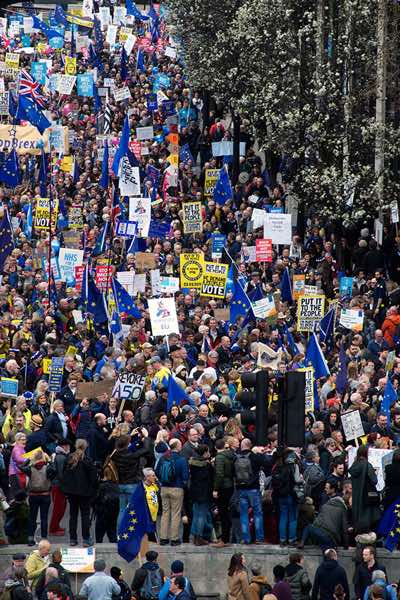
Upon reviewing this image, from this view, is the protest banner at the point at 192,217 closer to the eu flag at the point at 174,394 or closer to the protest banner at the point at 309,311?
the protest banner at the point at 309,311

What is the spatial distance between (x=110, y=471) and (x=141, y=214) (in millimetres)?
15305

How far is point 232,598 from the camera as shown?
28.3 meters

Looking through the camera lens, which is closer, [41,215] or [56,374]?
[56,374]

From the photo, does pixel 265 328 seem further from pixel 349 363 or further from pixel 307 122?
pixel 307 122

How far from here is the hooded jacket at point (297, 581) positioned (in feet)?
92.3

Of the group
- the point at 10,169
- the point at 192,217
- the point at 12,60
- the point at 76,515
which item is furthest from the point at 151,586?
the point at 12,60

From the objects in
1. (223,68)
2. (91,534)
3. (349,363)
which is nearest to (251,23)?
(223,68)

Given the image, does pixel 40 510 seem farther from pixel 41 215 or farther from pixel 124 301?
pixel 41 215

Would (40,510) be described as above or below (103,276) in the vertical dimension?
below

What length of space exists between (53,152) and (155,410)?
79.7ft

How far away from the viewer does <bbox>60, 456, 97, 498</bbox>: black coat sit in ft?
97.3

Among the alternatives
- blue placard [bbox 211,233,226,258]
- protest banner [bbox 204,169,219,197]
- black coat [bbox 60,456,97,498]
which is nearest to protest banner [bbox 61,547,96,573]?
black coat [bbox 60,456,97,498]

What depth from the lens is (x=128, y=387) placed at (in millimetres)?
32781

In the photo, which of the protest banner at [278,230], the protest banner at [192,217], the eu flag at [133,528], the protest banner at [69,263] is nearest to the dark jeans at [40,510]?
the eu flag at [133,528]
